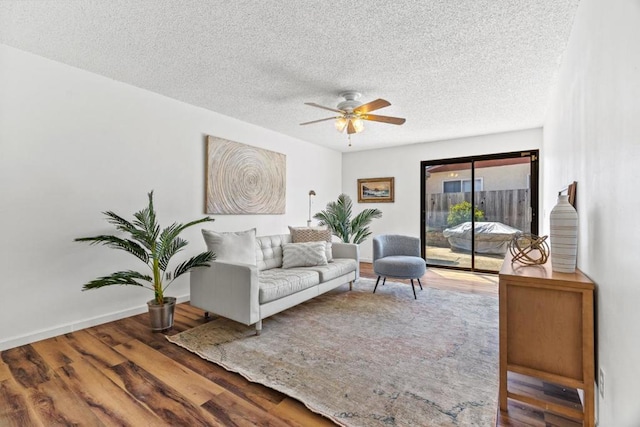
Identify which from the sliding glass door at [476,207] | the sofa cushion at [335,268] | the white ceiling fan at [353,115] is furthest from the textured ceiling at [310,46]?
the sofa cushion at [335,268]

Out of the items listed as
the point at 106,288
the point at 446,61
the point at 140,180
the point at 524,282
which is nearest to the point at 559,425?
the point at 524,282

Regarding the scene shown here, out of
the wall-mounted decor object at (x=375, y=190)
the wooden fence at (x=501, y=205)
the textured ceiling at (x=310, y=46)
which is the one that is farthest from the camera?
the wall-mounted decor object at (x=375, y=190)

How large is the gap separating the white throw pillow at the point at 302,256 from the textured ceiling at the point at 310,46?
5.99ft

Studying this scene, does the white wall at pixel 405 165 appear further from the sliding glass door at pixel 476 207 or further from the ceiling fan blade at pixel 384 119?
the ceiling fan blade at pixel 384 119

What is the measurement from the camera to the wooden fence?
479cm

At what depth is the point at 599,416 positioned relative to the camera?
4.49 feet

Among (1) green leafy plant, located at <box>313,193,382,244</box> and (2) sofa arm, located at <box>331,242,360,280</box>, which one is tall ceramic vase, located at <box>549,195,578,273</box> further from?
(1) green leafy plant, located at <box>313,193,382,244</box>

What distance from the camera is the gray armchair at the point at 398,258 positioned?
3.63 meters

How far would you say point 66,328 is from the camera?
2.61 m

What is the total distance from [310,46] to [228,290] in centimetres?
223

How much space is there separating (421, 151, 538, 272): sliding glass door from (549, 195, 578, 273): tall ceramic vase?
3562 millimetres

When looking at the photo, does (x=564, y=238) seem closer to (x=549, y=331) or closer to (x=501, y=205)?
(x=549, y=331)

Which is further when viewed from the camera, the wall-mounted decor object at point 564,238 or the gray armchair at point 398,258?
the gray armchair at point 398,258

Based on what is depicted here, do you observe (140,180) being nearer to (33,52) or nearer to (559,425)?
(33,52)
